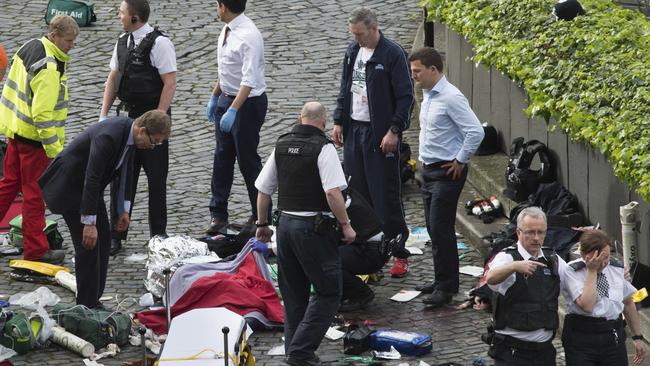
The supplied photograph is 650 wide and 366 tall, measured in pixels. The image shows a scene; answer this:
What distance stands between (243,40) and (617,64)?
3.26 metres

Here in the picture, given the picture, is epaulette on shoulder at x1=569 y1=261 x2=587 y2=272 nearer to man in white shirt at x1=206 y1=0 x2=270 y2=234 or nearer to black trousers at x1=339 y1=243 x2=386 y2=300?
black trousers at x1=339 y1=243 x2=386 y2=300

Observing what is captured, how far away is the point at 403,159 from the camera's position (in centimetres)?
1409

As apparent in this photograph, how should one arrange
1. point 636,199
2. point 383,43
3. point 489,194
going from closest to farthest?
point 636,199 → point 383,43 → point 489,194

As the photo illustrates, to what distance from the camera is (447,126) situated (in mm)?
11211

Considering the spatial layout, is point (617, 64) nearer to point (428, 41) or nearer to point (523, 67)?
point (523, 67)

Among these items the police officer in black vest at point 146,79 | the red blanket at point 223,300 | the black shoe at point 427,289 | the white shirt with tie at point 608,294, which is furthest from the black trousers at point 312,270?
the police officer in black vest at point 146,79

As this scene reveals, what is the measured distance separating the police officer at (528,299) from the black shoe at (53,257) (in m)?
4.69

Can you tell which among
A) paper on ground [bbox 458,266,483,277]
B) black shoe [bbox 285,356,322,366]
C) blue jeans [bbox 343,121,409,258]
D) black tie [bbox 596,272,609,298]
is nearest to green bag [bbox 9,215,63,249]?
blue jeans [bbox 343,121,409,258]

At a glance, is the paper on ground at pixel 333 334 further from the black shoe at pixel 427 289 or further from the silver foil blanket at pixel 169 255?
the silver foil blanket at pixel 169 255

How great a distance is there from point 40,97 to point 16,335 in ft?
8.23

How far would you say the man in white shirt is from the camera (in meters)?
12.5

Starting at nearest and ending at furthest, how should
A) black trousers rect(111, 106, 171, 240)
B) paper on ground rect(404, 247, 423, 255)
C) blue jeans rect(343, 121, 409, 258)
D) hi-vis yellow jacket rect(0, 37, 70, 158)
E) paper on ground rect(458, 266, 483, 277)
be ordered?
hi-vis yellow jacket rect(0, 37, 70, 158)
paper on ground rect(458, 266, 483, 277)
blue jeans rect(343, 121, 409, 258)
black trousers rect(111, 106, 171, 240)
paper on ground rect(404, 247, 423, 255)

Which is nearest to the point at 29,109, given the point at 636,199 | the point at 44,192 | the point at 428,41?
the point at 44,192

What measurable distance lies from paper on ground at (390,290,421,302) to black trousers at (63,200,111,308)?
235 cm
